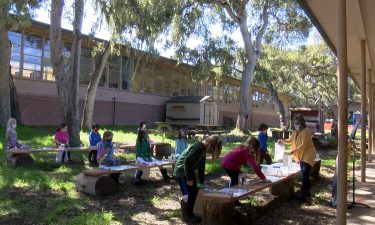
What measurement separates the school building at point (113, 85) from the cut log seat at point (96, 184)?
13491 mm

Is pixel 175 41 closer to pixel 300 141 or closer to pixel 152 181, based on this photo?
pixel 152 181

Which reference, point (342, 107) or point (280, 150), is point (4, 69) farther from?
point (342, 107)

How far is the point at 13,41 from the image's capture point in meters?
23.2

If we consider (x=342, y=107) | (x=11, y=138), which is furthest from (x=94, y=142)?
(x=342, y=107)

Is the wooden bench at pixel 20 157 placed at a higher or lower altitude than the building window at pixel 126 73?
lower

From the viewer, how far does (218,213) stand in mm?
6254

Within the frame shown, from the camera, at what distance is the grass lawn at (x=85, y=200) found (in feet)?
23.0

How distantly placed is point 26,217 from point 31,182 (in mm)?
2744

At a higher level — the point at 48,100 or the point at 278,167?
the point at 48,100

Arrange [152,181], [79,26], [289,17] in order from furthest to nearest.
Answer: [289,17], [79,26], [152,181]

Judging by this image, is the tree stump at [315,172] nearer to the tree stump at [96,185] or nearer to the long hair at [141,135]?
the long hair at [141,135]

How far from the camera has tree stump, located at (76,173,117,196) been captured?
338 inches

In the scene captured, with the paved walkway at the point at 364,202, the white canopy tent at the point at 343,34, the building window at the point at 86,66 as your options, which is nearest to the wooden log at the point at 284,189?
the paved walkway at the point at 364,202

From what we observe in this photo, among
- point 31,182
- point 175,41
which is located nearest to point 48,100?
point 175,41
